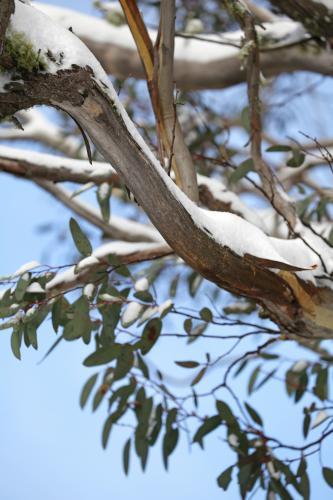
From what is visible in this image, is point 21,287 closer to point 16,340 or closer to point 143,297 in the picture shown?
point 16,340

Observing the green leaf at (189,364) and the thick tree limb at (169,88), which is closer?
the thick tree limb at (169,88)

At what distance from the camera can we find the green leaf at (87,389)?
200 cm

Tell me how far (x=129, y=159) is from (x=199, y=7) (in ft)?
7.82

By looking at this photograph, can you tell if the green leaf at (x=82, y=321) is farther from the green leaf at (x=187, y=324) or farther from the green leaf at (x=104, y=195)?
the green leaf at (x=104, y=195)

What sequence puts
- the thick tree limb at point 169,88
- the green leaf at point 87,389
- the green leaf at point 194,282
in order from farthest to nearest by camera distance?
the green leaf at point 194,282 → the green leaf at point 87,389 → the thick tree limb at point 169,88

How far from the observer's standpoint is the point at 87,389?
78.9 inches

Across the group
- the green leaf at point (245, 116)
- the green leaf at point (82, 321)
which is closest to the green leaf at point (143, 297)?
the green leaf at point (82, 321)

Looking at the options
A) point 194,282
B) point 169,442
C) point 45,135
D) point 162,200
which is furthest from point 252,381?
point 45,135

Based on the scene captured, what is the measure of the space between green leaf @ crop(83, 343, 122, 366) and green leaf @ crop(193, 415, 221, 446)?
307mm

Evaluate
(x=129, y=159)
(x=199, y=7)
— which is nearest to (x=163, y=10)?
(x=129, y=159)

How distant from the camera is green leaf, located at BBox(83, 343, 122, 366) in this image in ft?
5.37

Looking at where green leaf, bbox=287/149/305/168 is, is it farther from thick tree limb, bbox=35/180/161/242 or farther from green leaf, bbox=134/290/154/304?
thick tree limb, bbox=35/180/161/242

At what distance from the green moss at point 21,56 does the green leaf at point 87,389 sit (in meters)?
1.21

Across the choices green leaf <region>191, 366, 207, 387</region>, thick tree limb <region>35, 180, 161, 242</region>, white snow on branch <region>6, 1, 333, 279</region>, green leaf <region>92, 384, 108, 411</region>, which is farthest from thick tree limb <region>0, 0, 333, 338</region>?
thick tree limb <region>35, 180, 161, 242</region>
